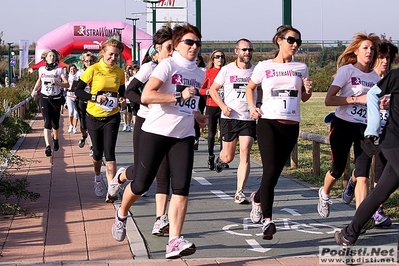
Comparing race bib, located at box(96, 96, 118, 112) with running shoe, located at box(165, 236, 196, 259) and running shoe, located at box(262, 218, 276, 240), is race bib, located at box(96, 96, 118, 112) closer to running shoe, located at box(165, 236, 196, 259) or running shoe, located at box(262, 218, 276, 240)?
running shoe, located at box(262, 218, 276, 240)

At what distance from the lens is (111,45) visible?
970 cm

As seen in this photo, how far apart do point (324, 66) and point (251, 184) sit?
47.2m

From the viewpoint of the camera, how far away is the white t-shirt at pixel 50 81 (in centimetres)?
1473

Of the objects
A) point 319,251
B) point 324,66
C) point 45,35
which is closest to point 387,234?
point 319,251

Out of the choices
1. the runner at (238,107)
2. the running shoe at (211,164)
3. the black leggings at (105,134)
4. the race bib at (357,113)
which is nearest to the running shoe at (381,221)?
the race bib at (357,113)

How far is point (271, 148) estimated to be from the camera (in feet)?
24.2

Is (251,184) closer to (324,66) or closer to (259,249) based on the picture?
(259,249)

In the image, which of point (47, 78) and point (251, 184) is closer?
point (251, 184)

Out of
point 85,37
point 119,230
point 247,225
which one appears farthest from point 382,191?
point 85,37

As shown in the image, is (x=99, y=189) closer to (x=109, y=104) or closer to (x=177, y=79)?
(x=109, y=104)

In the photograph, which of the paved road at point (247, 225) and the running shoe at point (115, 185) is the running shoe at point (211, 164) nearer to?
the paved road at point (247, 225)

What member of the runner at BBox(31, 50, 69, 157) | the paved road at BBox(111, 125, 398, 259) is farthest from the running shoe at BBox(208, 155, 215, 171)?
the runner at BBox(31, 50, 69, 157)

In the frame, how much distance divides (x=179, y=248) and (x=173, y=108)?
1166mm

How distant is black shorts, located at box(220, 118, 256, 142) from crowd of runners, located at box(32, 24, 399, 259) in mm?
12
